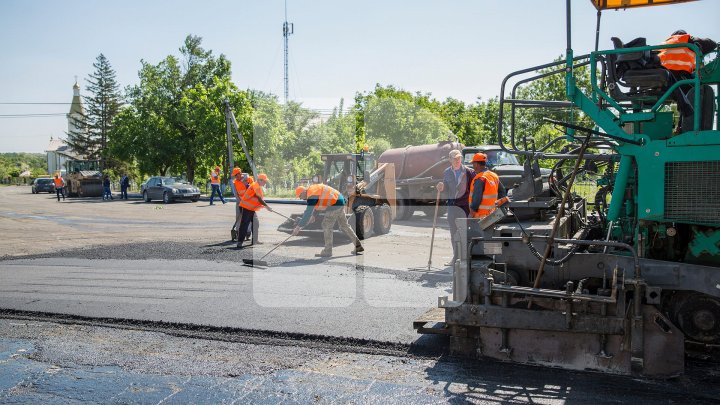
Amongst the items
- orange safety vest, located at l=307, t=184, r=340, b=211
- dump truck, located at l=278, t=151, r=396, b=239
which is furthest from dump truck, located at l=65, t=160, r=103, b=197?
orange safety vest, located at l=307, t=184, r=340, b=211

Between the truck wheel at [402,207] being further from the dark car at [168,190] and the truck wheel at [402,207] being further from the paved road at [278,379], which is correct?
the dark car at [168,190]

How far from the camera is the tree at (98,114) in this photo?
6228 cm

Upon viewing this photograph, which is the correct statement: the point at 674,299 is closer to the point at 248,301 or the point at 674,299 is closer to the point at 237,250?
the point at 248,301

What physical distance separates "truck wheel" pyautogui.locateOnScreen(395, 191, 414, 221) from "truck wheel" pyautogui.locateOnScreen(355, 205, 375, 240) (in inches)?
140

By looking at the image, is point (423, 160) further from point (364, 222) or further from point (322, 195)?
point (322, 195)

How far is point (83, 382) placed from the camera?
4.77 m

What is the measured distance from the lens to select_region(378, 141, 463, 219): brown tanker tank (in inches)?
693

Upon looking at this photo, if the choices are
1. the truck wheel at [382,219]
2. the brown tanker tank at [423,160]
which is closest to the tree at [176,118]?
the brown tanker tank at [423,160]

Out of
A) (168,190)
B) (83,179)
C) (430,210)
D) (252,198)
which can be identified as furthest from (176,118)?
(252,198)

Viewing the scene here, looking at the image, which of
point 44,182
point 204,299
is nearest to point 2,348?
point 204,299

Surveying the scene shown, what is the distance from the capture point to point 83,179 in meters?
37.5

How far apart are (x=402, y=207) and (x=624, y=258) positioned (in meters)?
13.1

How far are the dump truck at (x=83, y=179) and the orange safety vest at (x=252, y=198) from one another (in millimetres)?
28973

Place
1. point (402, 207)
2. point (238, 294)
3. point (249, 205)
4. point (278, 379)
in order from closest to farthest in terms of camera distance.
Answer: point (278, 379), point (238, 294), point (249, 205), point (402, 207)
